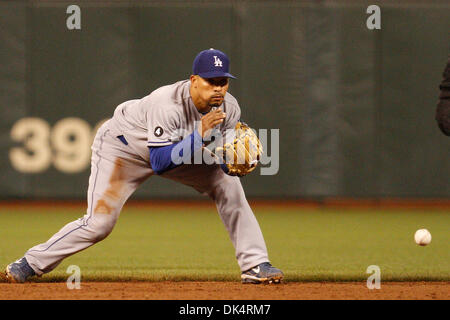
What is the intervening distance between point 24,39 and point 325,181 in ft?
16.4

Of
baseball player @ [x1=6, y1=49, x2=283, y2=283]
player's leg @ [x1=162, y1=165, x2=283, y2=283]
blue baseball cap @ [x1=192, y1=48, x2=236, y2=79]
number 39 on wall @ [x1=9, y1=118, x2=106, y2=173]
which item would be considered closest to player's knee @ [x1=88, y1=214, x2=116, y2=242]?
baseball player @ [x1=6, y1=49, x2=283, y2=283]

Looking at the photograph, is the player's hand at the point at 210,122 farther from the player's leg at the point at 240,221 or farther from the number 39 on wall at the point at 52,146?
the number 39 on wall at the point at 52,146

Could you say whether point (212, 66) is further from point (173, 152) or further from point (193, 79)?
point (173, 152)

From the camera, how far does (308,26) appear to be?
40.1 feet

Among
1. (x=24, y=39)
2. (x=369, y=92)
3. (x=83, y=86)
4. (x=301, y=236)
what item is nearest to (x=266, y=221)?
(x=301, y=236)

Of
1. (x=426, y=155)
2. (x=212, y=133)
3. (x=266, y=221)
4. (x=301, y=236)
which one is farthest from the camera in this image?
(x=426, y=155)

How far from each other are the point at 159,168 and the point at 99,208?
0.61m

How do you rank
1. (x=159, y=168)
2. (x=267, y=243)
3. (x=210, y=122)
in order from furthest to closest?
1. (x=267, y=243)
2. (x=159, y=168)
3. (x=210, y=122)

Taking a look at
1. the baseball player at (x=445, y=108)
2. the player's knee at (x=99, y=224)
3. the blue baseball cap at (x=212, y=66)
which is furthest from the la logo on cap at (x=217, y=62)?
the baseball player at (x=445, y=108)

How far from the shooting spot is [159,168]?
5090 millimetres

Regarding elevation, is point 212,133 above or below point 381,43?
below

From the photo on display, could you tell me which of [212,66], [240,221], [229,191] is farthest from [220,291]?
[212,66]

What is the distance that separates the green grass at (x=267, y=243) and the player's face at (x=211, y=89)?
1.51 m

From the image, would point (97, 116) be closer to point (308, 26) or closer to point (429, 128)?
point (308, 26)
